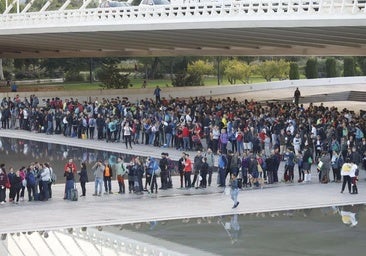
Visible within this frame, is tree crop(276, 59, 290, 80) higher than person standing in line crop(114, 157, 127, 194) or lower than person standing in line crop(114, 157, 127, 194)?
higher

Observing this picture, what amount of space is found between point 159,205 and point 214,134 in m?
8.78

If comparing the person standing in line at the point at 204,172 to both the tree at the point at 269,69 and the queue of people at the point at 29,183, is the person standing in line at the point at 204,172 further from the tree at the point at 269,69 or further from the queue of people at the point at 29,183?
the tree at the point at 269,69

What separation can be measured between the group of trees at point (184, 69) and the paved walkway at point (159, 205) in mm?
44386

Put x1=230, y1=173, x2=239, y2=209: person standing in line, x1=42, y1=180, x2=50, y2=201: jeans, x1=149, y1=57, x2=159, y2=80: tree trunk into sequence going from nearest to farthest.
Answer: x1=230, y1=173, x2=239, y2=209: person standing in line → x1=42, y1=180, x2=50, y2=201: jeans → x1=149, y1=57, x2=159, y2=80: tree trunk

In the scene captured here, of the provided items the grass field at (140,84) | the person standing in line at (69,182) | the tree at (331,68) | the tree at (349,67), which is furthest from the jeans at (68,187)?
the tree at (331,68)

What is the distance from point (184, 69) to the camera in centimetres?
7794

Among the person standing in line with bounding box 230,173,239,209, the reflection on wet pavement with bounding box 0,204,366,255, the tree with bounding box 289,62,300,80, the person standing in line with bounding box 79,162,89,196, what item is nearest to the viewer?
the reflection on wet pavement with bounding box 0,204,366,255

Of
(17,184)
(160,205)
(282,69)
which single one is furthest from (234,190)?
(282,69)

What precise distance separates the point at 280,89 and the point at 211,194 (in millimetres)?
48589

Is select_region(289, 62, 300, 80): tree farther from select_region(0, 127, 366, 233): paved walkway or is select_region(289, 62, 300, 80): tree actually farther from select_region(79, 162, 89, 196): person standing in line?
select_region(79, 162, 89, 196): person standing in line

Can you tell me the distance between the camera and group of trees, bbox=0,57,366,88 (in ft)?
245

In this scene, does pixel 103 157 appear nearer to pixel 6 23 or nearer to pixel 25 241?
pixel 25 241

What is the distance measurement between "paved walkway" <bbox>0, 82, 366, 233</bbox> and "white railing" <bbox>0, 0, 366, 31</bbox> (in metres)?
8.78

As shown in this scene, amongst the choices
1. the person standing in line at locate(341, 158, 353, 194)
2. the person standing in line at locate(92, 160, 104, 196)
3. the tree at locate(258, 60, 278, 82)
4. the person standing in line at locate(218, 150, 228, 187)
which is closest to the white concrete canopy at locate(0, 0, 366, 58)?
the person standing in line at locate(341, 158, 353, 194)
